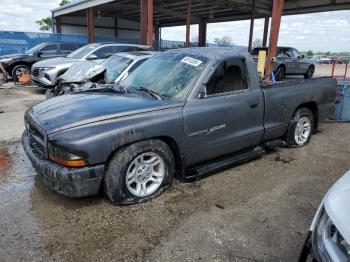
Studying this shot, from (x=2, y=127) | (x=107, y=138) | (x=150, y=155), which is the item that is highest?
(x=107, y=138)

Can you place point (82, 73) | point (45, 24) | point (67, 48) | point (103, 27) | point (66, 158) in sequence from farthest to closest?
point (45, 24)
point (103, 27)
point (67, 48)
point (82, 73)
point (66, 158)

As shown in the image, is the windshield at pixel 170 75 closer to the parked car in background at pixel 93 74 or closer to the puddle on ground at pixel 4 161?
the parked car in background at pixel 93 74

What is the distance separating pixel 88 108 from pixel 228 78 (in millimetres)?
1908

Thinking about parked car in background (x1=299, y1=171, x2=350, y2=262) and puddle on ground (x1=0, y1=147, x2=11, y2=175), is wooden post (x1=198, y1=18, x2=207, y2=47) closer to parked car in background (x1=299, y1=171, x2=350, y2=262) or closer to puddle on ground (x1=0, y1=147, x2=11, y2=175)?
puddle on ground (x1=0, y1=147, x2=11, y2=175)

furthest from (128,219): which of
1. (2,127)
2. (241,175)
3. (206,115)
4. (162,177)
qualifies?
(2,127)

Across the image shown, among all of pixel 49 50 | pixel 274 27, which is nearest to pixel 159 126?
pixel 274 27

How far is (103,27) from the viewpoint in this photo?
Answer: 35219 millimetres

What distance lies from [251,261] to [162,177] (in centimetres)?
142

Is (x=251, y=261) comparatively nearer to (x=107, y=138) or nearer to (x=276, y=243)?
(x=276, y=243)

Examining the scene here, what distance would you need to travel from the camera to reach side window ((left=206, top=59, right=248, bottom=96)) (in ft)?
13.4

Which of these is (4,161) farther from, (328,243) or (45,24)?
(45,24)

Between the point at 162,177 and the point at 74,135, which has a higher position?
the point at 74,135

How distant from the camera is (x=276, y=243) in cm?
292

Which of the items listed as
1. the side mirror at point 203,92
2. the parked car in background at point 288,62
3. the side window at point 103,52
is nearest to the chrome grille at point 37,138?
the side mirror at point 203,92
